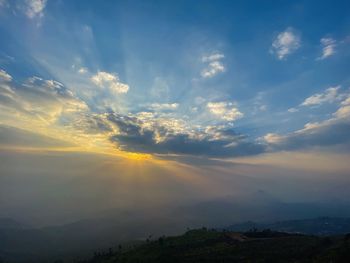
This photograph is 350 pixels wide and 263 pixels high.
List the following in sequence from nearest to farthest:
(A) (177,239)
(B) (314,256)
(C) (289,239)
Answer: (B) (314,256) < (C) (289,239) < (A) (177,239)

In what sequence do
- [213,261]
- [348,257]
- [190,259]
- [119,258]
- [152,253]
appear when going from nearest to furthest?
[348,257] → [213,261] → [190,259] → [152,253] → [119,258]

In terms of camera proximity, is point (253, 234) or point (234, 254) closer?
point (234, 254)

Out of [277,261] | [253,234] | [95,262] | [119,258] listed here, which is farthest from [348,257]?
[95,262]

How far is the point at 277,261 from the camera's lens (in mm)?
78000

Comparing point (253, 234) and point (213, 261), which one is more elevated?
point (253, 234)

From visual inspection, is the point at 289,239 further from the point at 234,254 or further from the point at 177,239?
the point at 177,239

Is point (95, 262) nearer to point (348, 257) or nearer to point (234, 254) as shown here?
point (234, 254)

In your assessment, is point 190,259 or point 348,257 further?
point 190,259

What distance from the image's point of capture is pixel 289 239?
4326 inches

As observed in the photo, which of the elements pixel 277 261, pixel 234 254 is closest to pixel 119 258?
pixel 234 254

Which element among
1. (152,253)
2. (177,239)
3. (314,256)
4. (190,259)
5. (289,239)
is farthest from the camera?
(177,239)

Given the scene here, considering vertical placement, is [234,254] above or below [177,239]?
below

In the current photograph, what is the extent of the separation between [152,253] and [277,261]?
73897 mm

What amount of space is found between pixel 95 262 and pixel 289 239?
96.5m
